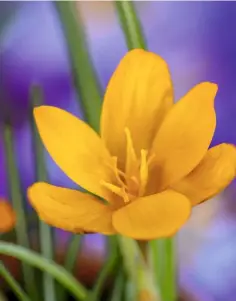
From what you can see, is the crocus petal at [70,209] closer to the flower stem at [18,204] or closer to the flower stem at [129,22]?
the flower stem at [18,204]

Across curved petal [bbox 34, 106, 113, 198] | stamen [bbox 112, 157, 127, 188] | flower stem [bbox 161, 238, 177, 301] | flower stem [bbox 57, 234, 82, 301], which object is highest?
curved petal [bbox 34, 106, 113, 198]

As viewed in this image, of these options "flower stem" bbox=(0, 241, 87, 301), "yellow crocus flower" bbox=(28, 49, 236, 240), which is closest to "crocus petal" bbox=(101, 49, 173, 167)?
"yellow crocus flower" bbox=(28, 49, 236, 240)

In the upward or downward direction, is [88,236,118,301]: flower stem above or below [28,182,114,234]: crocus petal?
below

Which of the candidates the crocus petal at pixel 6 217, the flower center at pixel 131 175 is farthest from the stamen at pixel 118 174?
the crocus petal at pixel 6 217

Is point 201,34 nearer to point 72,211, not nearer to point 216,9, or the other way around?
point 216,9

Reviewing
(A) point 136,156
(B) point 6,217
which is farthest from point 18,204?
(A) point 136,156

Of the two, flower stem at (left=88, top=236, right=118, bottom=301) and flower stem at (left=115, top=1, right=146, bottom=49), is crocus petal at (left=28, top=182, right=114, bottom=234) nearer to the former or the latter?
flower stem at (left=88, top=236, right=118, bottom=301)
